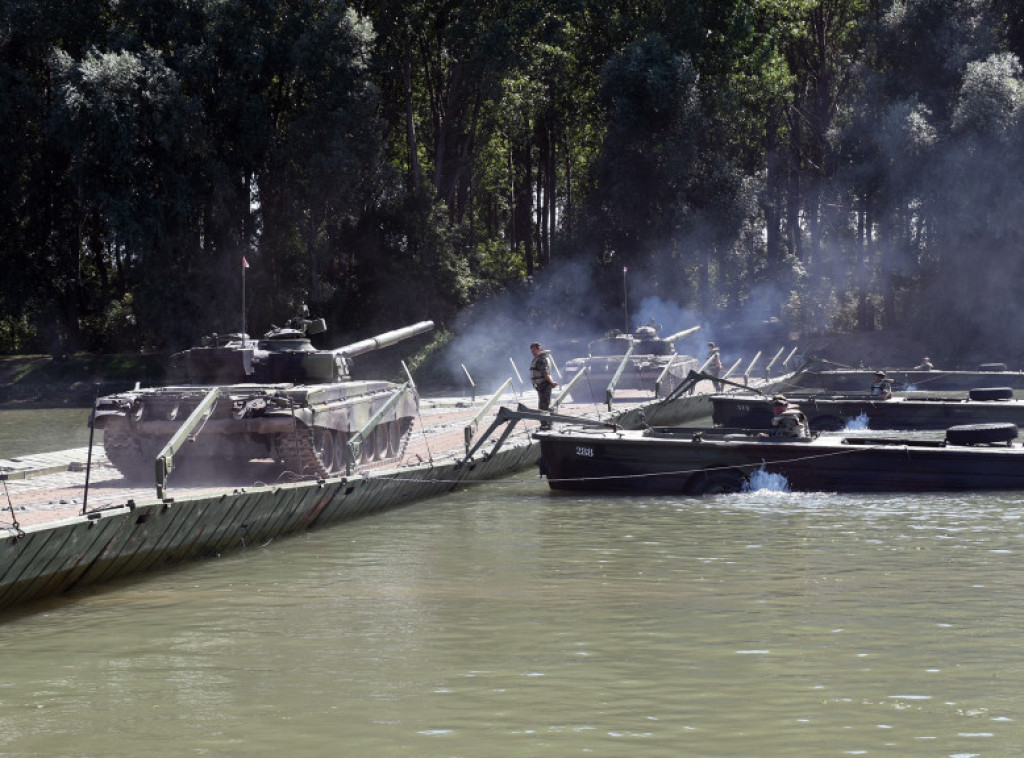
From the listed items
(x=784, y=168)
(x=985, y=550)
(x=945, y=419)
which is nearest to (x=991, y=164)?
(x=784, y=168)

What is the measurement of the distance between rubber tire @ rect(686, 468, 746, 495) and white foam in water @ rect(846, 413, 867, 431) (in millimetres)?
10093

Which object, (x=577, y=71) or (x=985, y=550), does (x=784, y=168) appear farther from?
(x=985, y=550)

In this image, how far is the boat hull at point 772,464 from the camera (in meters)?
20.0

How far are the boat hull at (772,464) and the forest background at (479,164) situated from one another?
73.5 feet

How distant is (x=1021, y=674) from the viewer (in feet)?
33.5

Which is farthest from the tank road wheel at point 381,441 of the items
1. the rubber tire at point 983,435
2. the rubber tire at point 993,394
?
the rubber tire at point 993,394

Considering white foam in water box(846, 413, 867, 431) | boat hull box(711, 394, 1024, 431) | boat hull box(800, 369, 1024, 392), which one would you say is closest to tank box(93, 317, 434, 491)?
boat hull box(711, 394, 1024, 431)

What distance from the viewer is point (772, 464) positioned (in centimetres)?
2044

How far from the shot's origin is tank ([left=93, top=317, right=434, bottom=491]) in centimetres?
1891

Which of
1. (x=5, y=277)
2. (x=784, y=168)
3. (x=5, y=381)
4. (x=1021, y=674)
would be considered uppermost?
(x=784, y=168)

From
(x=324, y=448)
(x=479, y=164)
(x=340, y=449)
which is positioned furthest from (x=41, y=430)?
(x=479, y=164)

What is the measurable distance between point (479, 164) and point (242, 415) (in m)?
43.8

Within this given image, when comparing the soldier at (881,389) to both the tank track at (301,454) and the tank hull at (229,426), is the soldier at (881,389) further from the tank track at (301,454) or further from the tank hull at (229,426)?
the tank track at (301,454)

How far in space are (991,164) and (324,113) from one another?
889 inches
